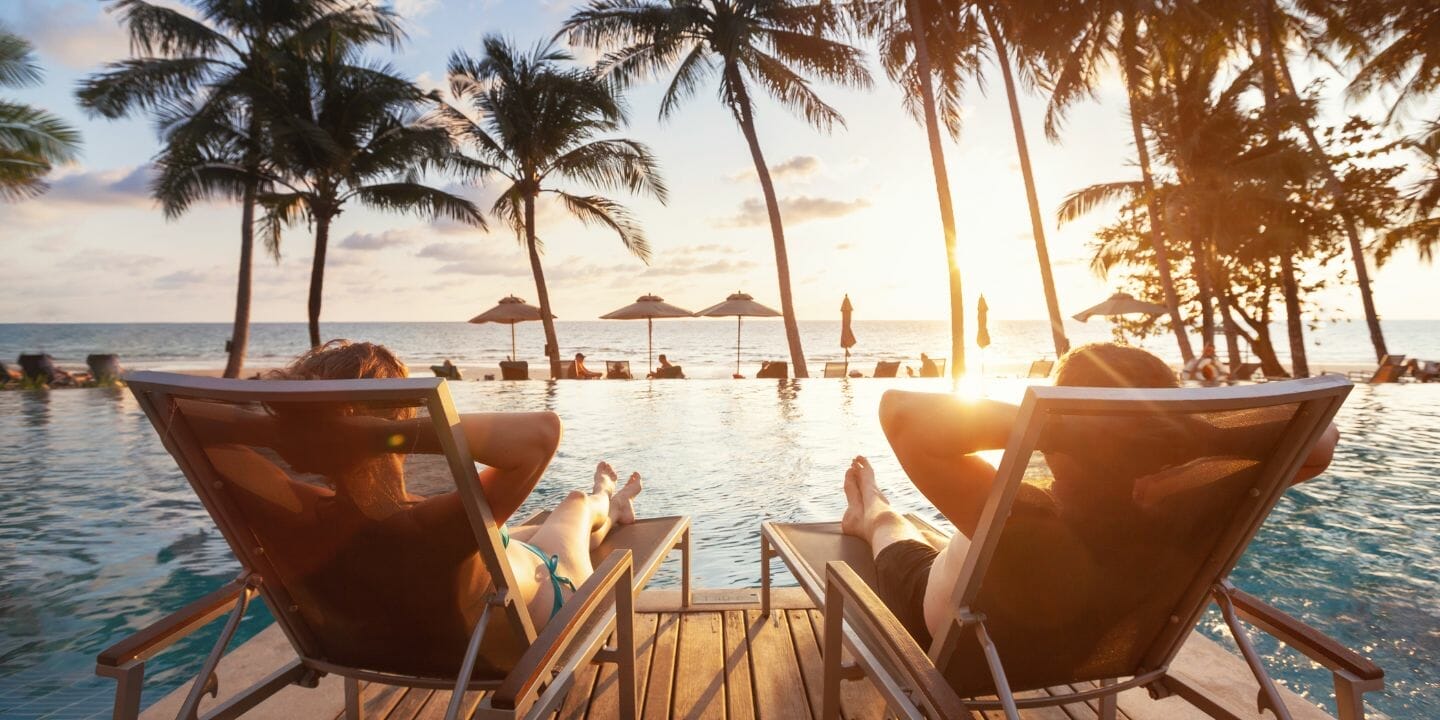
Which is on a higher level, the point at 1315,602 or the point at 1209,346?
the point at 1209,346

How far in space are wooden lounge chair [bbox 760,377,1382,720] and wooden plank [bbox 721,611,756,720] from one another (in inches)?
24.1

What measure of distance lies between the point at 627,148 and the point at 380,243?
58066 mm

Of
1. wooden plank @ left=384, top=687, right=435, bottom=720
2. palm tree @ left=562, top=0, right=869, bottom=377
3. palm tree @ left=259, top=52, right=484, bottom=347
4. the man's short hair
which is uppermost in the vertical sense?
palm tree @ left=562, top=0, right=869, bottom=377

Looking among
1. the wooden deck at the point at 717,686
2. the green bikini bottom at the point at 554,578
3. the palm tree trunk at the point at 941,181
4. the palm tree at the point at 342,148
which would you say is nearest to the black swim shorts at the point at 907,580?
the wooden deck at the point at 717,686

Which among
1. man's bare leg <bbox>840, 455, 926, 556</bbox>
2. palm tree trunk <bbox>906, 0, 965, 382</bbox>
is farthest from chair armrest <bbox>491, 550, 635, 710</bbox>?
palm tree trunk <bbox>906, 0, 965, 382</bbox>

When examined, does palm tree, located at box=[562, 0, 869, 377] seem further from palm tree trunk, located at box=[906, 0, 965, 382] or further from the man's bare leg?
the man's bare leg

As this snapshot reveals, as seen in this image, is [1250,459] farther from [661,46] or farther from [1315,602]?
[661,46]

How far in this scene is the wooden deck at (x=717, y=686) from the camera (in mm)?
2102

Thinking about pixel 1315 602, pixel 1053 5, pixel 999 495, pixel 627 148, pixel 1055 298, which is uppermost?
pixel 1053 5

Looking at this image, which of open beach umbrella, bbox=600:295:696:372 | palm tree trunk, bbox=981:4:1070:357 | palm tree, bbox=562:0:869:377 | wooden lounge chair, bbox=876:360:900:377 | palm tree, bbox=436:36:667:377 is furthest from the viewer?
open beach umbrella, bbox=600:295:696:372

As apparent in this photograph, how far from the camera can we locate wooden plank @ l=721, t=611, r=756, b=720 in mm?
2139

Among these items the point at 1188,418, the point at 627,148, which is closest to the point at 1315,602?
the point at 1188,418

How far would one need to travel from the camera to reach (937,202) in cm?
1362

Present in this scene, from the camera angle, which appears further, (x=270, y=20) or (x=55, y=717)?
(x=270, y=20)
